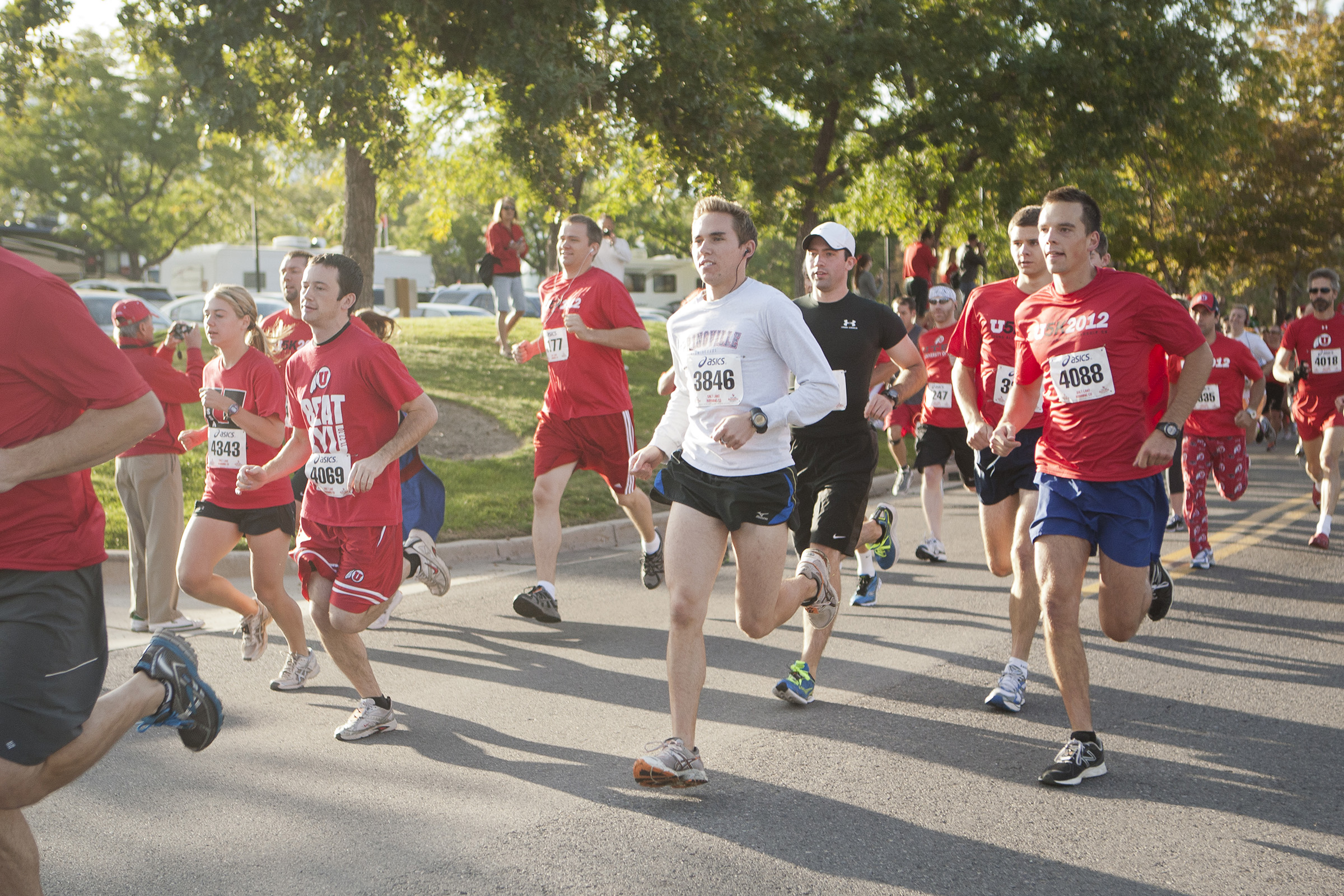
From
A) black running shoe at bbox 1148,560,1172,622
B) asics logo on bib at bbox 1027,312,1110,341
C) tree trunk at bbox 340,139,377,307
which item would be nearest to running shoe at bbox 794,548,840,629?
asics logo on bib at bbox 1027,312,1110,341

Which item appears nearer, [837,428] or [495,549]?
[837,428]

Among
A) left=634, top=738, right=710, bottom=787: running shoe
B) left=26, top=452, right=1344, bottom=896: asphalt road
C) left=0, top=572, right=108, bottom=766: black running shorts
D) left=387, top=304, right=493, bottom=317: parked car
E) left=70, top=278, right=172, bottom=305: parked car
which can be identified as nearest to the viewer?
left=0, top=572, right=108, bottom=766: black running shorts

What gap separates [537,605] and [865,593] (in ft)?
6.95

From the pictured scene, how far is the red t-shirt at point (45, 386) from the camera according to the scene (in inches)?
115

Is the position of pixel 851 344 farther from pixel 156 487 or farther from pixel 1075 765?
pixel 156 487

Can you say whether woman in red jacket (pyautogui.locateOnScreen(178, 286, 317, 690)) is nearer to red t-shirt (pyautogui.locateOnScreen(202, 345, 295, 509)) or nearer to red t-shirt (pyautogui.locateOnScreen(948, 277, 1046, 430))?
red t-shirt (pyautogui.locateOnScreen(202, 345, 295, 509))

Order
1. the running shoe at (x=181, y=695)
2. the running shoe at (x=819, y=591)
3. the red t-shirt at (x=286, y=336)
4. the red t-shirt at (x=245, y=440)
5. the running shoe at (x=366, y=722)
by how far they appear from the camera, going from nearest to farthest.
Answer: the running shoe at (x=181, y=695)
the running shoe at (x=366, y=722)
the running shoe at (x=819, y=591)
the red t-shirt at (x=245, y=440)
the red t-shirt at (x=286, y=336)

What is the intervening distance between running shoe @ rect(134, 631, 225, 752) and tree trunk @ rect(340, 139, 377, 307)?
42.1 ft

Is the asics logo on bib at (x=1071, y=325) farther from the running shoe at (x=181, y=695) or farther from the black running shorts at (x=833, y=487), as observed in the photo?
the running shoe at (x=181, y=695)

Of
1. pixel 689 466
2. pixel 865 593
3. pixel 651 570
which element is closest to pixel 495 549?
pixel 651 570

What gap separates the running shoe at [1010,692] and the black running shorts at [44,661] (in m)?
3.92

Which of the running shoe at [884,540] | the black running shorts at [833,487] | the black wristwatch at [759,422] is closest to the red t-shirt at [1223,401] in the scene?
the running shoe at [884,540]

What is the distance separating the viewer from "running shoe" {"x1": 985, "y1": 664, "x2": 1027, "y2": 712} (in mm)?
5582

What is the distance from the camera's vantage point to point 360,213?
16172 millimetres
